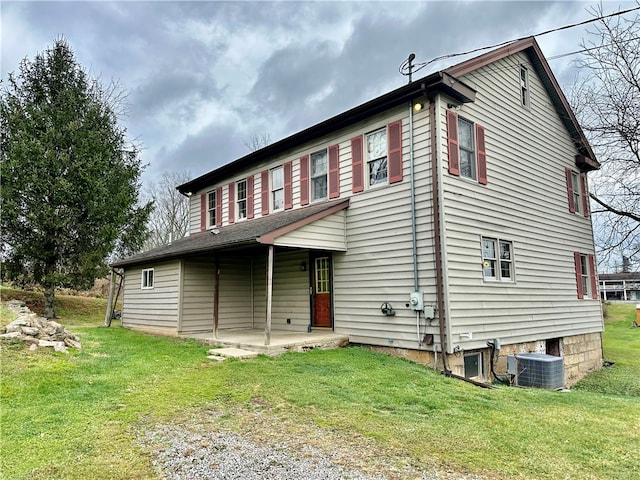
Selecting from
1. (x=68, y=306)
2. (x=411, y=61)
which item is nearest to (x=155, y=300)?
(x=68, y=306)

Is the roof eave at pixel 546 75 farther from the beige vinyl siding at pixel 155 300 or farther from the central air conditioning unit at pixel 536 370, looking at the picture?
the beige vinyl siding at pixel 155 300

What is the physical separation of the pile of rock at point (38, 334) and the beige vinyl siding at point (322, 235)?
410 centimetres

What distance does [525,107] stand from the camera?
10.7 metres

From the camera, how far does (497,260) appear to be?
29.2 feet

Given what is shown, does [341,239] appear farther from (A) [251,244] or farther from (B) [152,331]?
(B) [152,331]

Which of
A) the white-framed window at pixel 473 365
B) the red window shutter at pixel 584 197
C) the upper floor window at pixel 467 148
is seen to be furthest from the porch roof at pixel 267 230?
the red window shutter at pixel 584 197

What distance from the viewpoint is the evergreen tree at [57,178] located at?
1445cm

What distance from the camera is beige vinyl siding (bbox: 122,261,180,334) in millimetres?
11172

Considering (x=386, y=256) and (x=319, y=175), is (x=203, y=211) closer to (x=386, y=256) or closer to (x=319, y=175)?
(x=319, y=175)

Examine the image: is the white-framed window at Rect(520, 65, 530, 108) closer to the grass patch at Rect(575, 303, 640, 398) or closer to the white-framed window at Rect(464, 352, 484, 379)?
the white-framed window at Rect(464, 352, 484, 379)

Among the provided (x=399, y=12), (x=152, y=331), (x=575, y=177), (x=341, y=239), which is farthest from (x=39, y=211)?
(x=575, y=177)

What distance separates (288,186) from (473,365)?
6.14 metres

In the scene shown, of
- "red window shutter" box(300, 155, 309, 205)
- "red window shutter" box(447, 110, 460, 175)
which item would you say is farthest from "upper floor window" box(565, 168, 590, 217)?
"red window shutter" box(300, 155, 309, 205)

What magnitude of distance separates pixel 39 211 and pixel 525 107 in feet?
51.4
